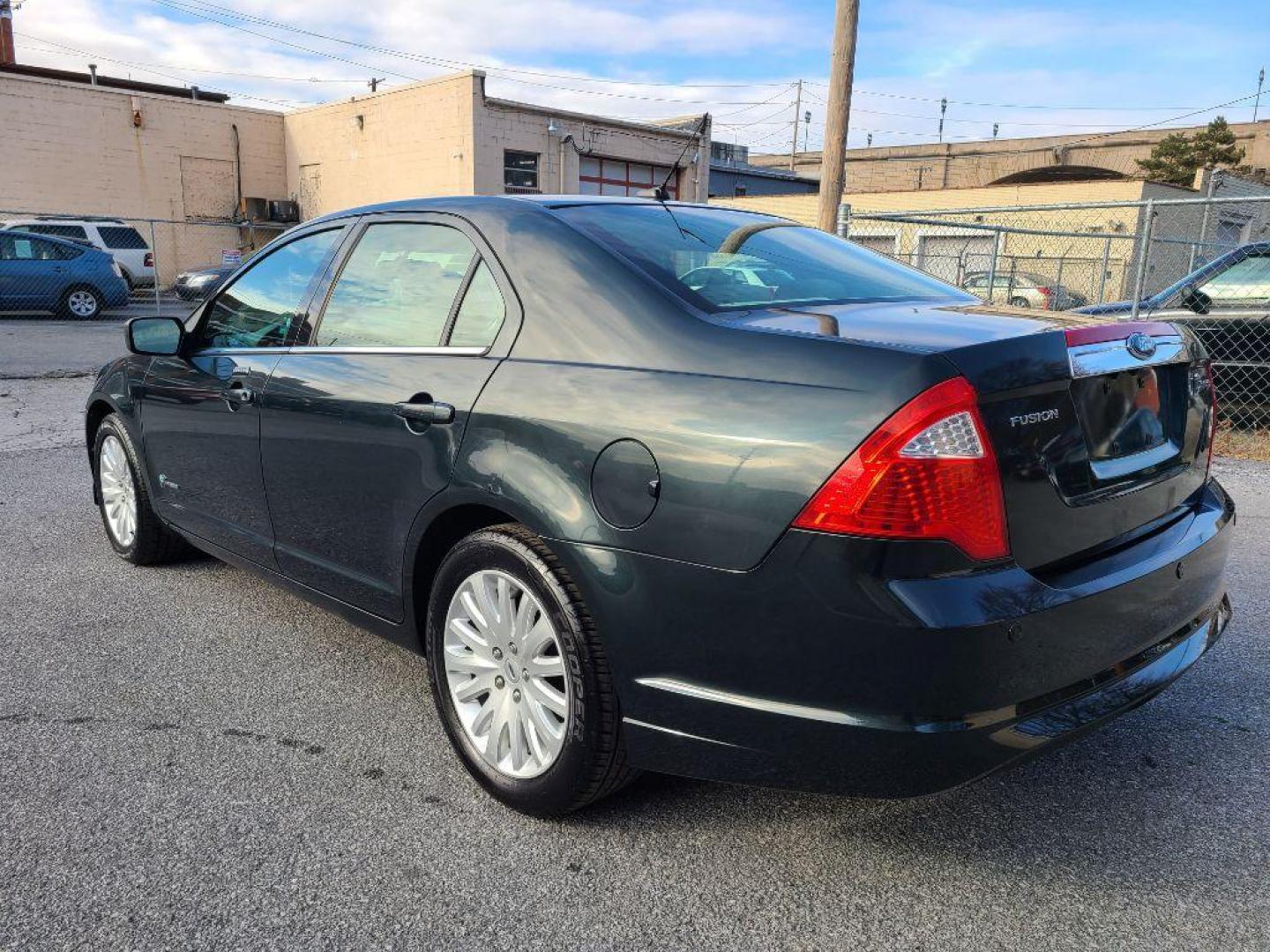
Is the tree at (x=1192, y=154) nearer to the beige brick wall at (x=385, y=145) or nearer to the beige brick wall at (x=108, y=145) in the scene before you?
the beige brick wall at (x=385, y=145)

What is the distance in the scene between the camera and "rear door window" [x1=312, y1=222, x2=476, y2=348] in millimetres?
2904

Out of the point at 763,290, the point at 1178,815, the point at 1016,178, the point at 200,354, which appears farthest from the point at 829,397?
the point at 1016,178

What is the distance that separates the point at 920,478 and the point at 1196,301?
25.6ft

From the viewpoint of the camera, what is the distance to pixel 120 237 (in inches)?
879

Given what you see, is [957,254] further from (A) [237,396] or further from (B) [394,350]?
(B) [394,350]

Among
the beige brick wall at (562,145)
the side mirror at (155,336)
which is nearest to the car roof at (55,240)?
the beige brick wall at (562,145)

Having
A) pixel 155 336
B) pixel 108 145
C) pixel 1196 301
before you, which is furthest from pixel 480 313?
pixel 108 145

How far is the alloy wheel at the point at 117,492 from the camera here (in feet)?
14.9

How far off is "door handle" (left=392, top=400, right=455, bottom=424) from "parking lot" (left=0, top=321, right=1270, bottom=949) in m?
1.00

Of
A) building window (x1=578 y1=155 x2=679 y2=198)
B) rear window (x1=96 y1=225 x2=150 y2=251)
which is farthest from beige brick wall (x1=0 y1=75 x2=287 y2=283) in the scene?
building window (x1=578 y1=155 x2=679 y2=198)

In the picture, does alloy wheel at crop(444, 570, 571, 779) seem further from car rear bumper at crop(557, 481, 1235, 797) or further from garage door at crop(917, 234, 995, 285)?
garage door at crop(917, 234, 995, 285)

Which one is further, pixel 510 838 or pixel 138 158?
pixel 138 158

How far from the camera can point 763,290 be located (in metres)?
2.69

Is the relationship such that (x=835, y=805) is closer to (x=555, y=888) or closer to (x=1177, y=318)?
(x=555, y=888)
